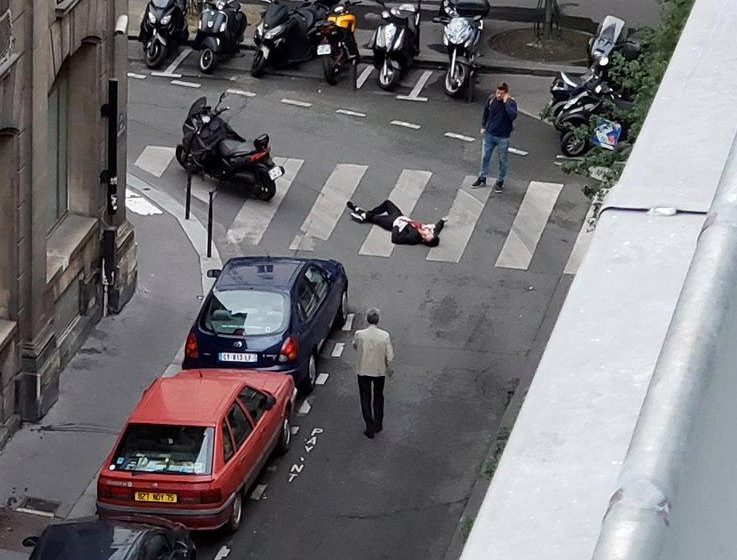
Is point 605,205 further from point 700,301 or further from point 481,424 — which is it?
point 481,424

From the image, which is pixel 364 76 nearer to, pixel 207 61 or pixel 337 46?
pixel 337 46

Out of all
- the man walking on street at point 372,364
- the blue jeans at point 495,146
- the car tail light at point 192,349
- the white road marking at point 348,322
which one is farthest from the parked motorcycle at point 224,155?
the man walking on street at point 372,364

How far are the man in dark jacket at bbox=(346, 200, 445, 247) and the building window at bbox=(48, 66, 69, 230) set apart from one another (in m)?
5.02

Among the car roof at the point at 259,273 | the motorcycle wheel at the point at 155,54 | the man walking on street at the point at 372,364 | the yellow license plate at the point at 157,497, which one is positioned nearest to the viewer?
the yellow license plate at the point at 157,497

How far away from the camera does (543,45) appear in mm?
30609

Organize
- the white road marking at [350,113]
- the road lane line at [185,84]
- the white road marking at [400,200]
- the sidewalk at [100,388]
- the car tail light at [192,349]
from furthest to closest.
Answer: the road lane line at [185,84] → the white road marking at [350,113] → the white road marking at [400,200] → the car tail light at [192,349] → the sidewalk at [100,388]

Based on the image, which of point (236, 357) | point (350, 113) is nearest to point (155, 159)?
point (350, 113)

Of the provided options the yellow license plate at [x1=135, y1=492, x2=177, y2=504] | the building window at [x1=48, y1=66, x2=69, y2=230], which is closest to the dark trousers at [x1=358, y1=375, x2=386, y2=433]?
the yellow license plate at [x1=135, y1=492, x2=177, y2=504]

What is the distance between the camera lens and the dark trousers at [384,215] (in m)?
22.3

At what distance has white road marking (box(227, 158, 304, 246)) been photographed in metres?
22.1

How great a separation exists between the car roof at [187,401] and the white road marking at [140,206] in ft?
24.6

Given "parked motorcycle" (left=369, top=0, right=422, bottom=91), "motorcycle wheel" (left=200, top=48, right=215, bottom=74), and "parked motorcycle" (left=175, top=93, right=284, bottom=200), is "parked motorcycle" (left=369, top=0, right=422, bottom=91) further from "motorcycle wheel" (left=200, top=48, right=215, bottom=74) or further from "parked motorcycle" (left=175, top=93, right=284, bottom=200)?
"parked motorcycle" (left=175, top=93, right=284, bottom=200)

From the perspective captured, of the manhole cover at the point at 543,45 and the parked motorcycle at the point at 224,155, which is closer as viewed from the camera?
the parked motorcycle at the point at 224,155

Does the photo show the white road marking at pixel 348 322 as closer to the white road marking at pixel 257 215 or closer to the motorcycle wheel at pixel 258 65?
the white road marking at pixel 257 215
